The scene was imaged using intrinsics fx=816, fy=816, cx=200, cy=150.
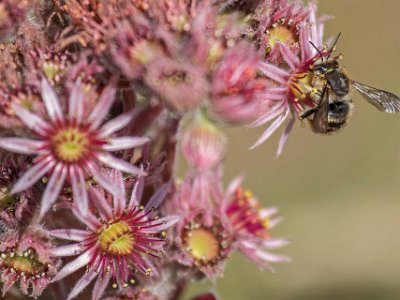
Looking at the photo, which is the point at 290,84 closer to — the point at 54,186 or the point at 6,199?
the point at 54,186

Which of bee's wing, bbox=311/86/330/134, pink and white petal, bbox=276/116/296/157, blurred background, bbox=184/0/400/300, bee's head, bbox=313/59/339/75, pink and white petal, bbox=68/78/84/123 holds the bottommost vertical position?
pink and white petal, bbox=68/78/84/123

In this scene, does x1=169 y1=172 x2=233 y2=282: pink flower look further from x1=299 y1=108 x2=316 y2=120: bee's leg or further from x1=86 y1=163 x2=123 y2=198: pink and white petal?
x1=86 y1=163 x2=123 y2=198: pink and white petal

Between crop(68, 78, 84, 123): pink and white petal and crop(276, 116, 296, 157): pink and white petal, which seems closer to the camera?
crop(68, 78, 84, 123): pink and white petal

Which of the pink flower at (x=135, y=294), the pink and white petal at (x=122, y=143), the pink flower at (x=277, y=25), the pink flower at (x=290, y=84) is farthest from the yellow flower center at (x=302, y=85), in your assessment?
the pink flower at (x=135, y=294)

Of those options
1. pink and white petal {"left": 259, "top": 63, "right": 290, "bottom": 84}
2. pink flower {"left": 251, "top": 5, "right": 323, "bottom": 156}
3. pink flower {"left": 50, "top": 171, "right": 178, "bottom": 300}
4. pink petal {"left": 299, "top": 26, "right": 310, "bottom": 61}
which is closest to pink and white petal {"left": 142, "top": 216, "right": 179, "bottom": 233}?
pink flower {"left": 50, "top": 171, "right": 178, "bottom": 300}

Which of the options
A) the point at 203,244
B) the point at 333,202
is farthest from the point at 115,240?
the point at 333,202
